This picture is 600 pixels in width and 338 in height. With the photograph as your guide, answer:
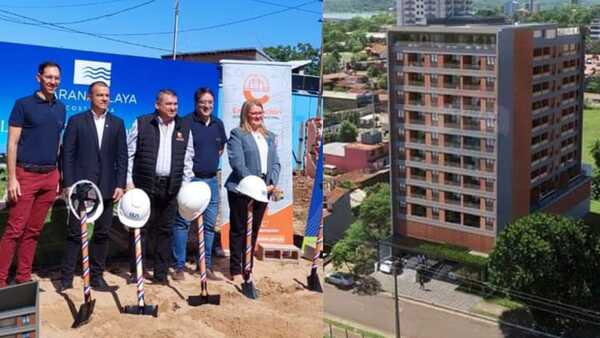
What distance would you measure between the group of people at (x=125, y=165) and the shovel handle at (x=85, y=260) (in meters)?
0.02

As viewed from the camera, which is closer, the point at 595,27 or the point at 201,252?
the point at 595,27

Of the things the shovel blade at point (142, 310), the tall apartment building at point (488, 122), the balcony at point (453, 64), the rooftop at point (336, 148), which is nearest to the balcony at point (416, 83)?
the tall apartment building at point (488, 122)

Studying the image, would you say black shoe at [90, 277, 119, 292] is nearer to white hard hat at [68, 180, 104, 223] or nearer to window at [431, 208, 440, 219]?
white hard hat at [68, 180, 104, 223]

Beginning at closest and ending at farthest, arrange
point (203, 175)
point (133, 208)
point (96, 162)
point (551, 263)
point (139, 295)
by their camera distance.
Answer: point (551, 263) → point (96, 162) → point (133, 208) → point (139, 295) → point (203, 175)

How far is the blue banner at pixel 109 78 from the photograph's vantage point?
217 centimetres

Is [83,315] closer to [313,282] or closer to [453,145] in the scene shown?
[313,282]

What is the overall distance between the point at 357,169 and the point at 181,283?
0.71 metres

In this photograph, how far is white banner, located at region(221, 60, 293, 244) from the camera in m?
2.67

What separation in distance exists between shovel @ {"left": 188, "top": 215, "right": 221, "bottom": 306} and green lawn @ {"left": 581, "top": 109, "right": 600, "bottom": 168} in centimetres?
125

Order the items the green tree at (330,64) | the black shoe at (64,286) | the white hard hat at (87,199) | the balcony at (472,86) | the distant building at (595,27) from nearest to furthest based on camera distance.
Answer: the distant building at (595,27)
the balcony at (472,86)
the white hard hat at (87,199)
the black shoe at (64,286)
the green tree at (330,64)

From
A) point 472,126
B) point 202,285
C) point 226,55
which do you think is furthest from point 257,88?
point 472,126

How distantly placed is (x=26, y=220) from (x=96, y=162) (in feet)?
0.84

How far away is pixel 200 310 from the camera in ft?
8.52

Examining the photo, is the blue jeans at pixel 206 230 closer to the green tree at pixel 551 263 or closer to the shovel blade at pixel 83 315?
the shovel blade at pixel 83 315
